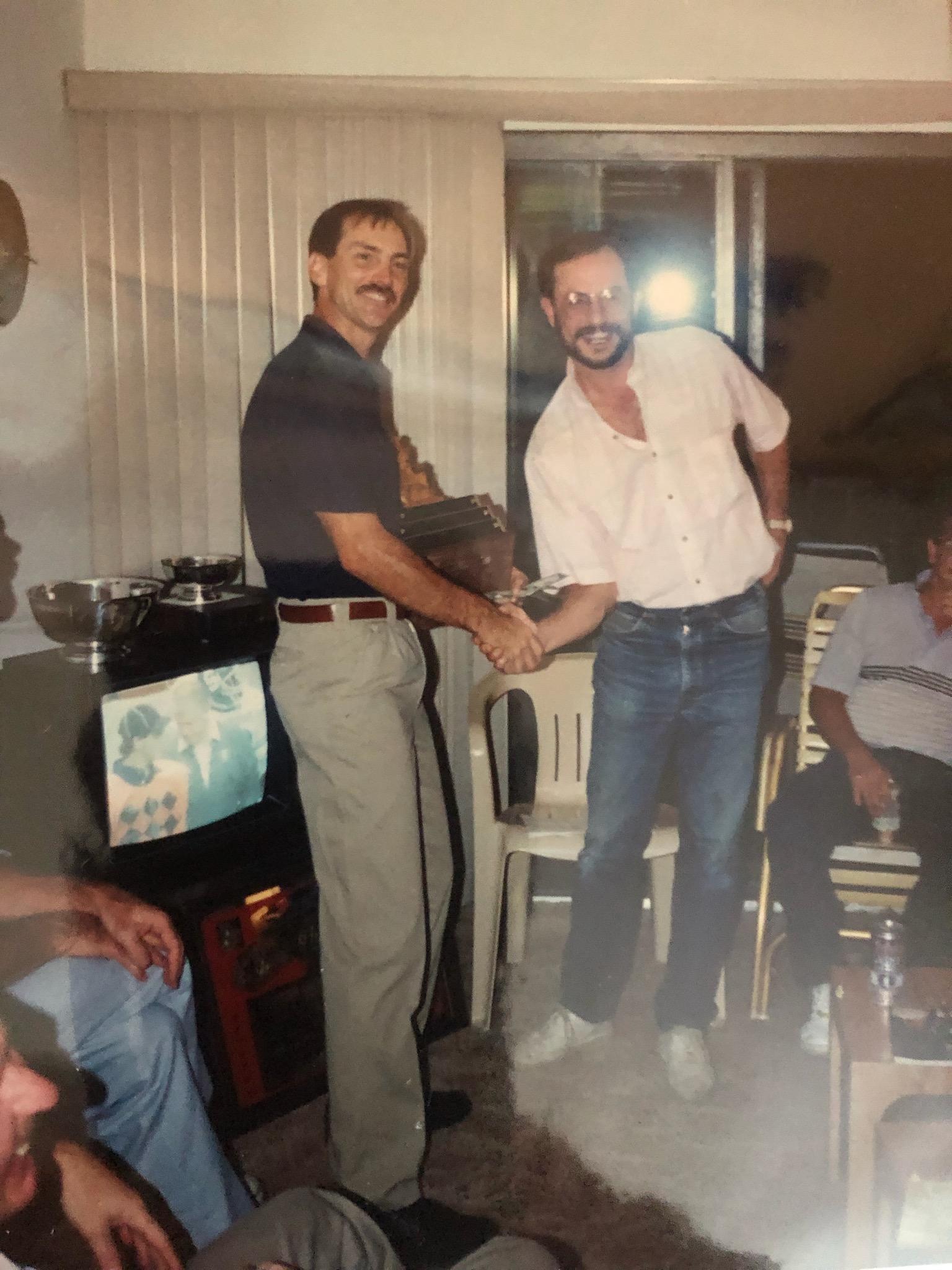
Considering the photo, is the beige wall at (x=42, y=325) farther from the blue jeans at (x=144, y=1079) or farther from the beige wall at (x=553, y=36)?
the blue jeans at (x=144, y=1079)

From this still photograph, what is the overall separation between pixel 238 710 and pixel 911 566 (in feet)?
3.73

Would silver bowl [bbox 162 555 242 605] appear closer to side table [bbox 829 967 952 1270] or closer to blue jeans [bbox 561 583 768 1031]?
blue jeans [bbox 561 583 768 1031]

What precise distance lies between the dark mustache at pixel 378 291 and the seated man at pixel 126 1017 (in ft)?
3.13

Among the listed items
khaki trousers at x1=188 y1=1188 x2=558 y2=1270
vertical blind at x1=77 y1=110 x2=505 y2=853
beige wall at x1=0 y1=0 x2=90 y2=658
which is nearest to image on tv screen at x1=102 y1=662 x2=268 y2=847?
beige wall at x1=0 y1=0 x2=90 y2=658

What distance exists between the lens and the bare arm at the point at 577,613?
168 cm

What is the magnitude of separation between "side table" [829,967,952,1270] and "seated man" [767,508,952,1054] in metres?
0.16

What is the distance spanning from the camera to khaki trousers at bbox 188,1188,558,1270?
3.68ft

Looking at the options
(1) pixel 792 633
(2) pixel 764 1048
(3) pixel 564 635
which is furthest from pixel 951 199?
(2) pixel 764 1048

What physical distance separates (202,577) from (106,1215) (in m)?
0.96

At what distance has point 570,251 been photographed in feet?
5.38

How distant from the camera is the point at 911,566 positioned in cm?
172

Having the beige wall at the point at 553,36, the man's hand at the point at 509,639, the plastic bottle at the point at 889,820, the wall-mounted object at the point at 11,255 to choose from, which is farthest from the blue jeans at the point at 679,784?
the wall-mounted object at the point at 11,255

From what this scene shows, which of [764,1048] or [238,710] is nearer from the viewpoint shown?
[238,710]

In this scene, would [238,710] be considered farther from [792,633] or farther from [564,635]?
[792,633]
